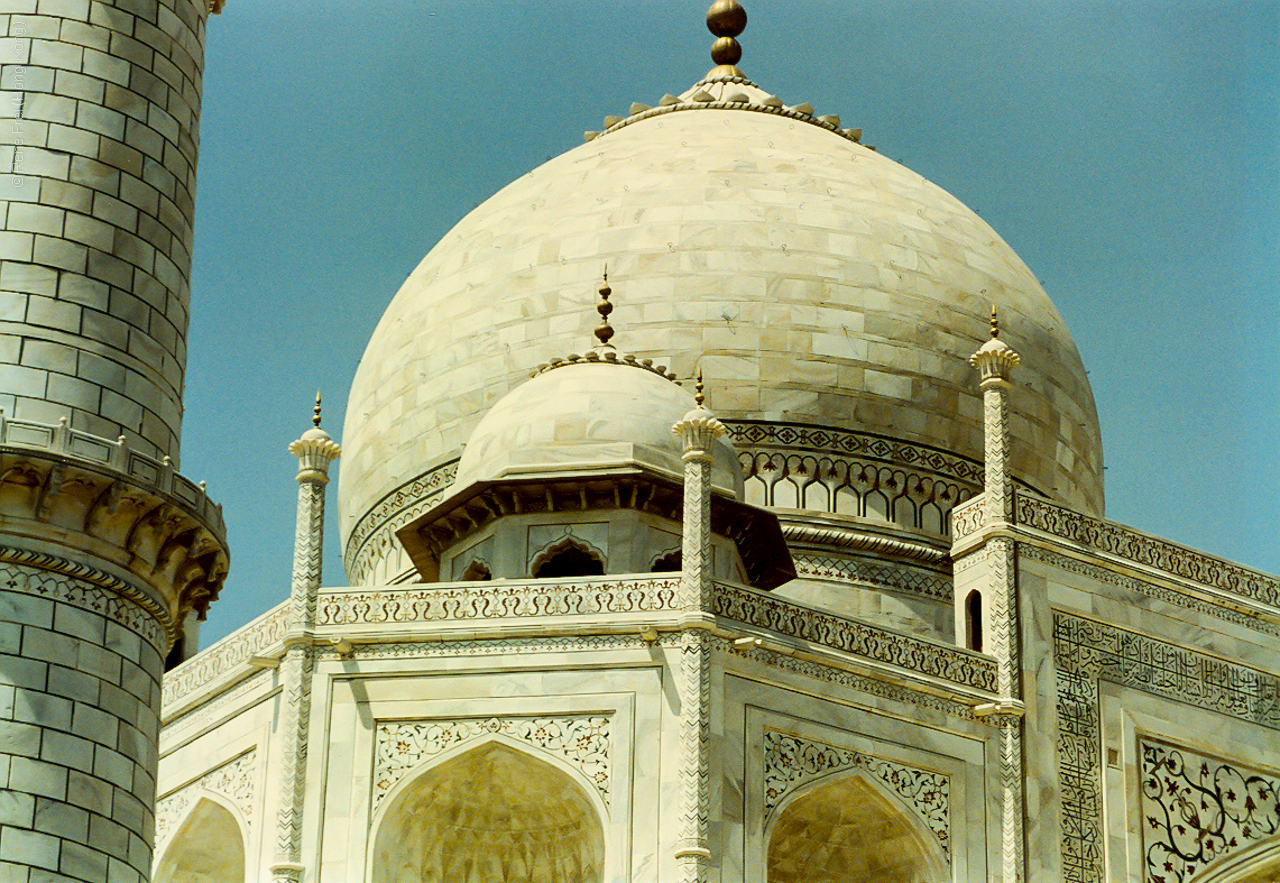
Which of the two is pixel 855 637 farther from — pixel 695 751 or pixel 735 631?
pixel 695 751

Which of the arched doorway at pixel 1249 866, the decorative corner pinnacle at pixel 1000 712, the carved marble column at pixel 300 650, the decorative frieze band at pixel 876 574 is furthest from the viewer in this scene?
the decorative frieze band at pixel 876 574

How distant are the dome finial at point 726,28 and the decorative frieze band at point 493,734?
1116 cm

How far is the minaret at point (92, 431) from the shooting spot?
31.6 feet

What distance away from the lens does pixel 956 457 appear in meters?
21.4

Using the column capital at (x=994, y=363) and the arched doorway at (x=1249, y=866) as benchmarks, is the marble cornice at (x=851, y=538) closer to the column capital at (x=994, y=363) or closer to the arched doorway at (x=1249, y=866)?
the column capital at (x=994, y=363)

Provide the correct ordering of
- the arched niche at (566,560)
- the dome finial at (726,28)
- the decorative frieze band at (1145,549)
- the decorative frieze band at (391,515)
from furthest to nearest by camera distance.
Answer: the dome finial at (726,28)
the decorative frieze band at (391,515)
the arched niche at (566,560)
the decorative frieze band at (1145,549)

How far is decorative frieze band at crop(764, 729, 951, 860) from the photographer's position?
16.0 metres

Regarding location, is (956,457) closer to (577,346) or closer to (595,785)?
(577,346)

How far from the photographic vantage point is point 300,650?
53.6 ft

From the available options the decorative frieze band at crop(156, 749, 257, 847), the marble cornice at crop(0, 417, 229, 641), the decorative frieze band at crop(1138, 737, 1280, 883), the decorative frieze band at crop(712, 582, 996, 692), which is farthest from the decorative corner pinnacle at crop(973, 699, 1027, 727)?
the marble cornice at crop(0, 417, 229, 641)

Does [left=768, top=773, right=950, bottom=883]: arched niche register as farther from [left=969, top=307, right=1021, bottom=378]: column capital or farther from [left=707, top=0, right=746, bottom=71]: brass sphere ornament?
[left=707, top=0, right=746, bottom=71]: brass sphere ornament

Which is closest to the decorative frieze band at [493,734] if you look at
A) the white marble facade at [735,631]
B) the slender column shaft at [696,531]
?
the white marble facade at [735,631]

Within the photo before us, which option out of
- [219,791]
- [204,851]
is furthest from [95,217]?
[204,851]

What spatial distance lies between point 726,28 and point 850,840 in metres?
11.4
